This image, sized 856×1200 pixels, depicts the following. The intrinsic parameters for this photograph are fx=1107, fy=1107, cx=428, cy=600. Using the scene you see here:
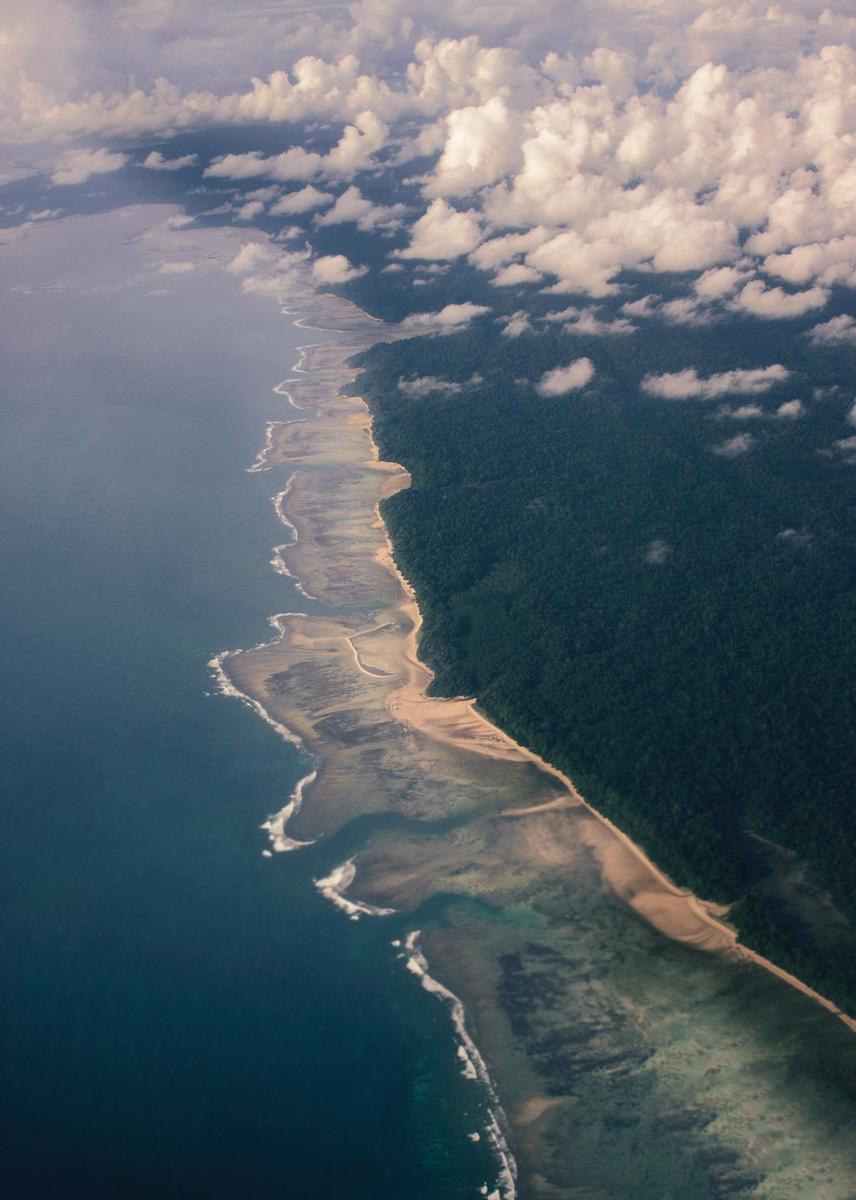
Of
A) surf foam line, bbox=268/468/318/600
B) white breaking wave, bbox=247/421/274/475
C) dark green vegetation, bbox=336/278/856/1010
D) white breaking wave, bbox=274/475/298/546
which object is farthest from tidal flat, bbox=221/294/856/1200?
white breaking wave, bbox=247/421/274/475

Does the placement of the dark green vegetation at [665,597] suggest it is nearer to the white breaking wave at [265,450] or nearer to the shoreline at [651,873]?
the shoreline at [651,873]

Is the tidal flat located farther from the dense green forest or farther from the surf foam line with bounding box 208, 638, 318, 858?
the dense green forest

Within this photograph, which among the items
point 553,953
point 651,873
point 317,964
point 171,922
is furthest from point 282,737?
point 651,873

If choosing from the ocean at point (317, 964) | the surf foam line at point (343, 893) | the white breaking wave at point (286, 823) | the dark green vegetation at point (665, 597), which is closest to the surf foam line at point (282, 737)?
the white breaking wave at point (286, 823)

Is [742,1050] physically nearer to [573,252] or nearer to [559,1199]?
[559,1199]

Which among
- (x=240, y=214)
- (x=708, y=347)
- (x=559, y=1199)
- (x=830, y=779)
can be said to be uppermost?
(x=240, y=214)

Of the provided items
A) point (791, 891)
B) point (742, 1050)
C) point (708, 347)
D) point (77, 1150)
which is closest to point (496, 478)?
point (708, 347)
